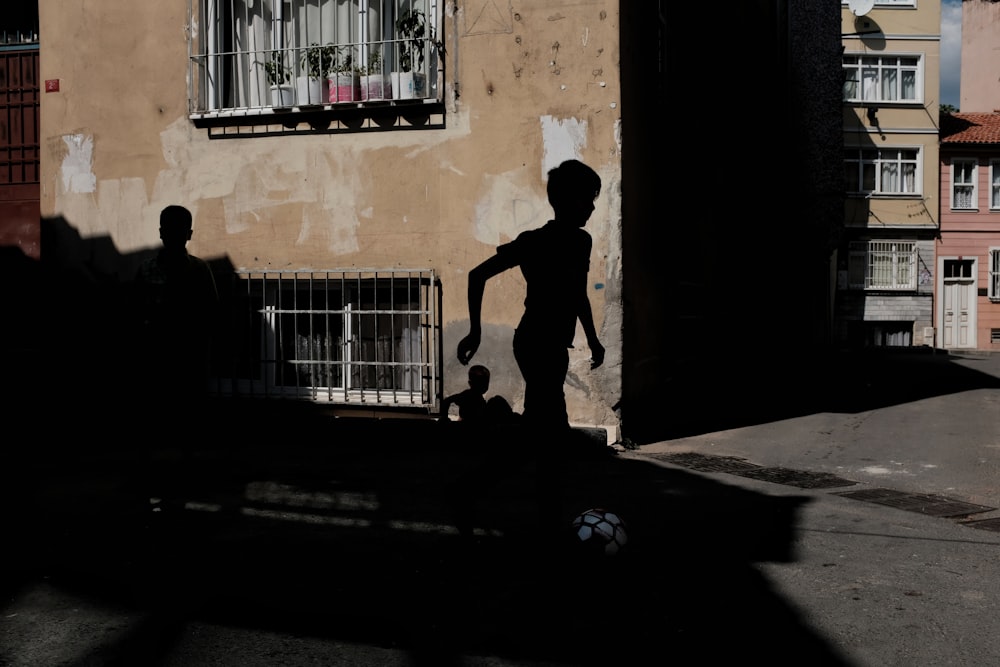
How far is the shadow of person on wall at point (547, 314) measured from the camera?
445 centimetres

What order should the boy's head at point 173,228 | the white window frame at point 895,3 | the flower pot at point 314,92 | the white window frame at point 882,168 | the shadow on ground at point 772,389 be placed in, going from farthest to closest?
the white window frame at point 895,3 < the white window frame at point 882,168 < the shadow on ground at point 772,389 < the flower pot at point 314,92 < the boy's head at point 173,228

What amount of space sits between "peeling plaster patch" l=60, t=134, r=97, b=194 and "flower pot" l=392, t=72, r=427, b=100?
327cm

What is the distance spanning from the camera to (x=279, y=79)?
9211 mm

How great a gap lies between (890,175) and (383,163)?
3021 cm

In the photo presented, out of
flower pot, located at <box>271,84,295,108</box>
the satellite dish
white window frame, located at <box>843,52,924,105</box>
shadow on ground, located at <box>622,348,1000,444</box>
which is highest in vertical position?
the satellite dish

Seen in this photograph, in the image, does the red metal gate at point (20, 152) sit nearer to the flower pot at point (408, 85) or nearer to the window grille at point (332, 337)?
the window grille at point (332, 337)

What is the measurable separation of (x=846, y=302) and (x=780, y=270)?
1403 cm

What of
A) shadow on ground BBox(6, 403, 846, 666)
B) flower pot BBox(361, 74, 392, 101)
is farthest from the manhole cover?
flower pot BBox(361, 74, 392, 101)

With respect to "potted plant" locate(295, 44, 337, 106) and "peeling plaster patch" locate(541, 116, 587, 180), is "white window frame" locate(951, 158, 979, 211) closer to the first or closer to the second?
"peeling plaster patch" locate(541, 116, 587, 180)

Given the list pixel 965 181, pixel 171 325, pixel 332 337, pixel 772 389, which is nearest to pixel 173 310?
pixel 171 325

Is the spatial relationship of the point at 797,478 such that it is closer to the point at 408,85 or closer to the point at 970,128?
the point at 408,85

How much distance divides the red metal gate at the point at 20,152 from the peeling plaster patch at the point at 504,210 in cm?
525

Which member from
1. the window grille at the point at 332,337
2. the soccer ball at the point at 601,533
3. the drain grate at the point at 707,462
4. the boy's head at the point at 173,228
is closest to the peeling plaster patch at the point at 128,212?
the window grille at the point at 332,337

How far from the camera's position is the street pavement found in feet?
11.2
